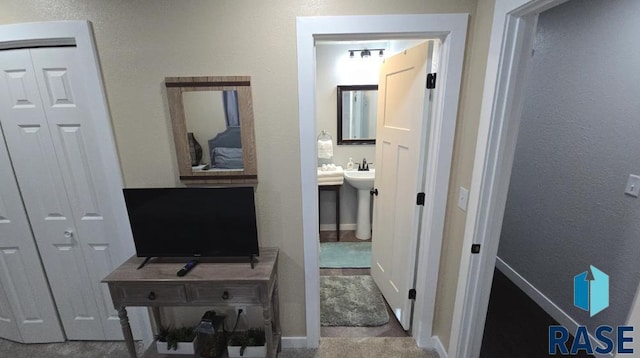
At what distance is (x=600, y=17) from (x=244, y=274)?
2699 millimetres

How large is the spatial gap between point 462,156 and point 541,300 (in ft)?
5.41

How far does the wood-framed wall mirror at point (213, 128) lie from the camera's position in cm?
147

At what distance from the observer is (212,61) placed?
4.77ft

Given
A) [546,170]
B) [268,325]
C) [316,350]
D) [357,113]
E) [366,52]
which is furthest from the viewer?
[357,113]

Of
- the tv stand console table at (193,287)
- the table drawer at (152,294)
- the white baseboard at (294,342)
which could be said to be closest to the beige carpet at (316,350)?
the white baseboard at (294,342)

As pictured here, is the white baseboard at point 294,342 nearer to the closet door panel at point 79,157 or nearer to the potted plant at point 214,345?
the potted plant at point 214,345

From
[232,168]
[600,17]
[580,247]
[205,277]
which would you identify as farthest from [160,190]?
[600,17]

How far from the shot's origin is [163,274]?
1452 mm

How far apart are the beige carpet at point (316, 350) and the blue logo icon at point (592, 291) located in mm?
1062

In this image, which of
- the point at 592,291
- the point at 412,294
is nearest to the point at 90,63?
the point at 412,294

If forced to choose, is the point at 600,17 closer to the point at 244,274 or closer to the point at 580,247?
the point at 580,247

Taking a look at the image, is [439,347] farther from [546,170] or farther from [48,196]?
[48,196]

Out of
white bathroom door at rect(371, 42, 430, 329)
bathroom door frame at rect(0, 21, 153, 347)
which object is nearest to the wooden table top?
bathroom door frame at rect(0, 21, 153, 347)

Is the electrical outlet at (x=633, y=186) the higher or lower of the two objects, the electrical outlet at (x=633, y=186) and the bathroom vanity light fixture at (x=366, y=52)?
the lower
